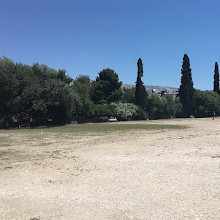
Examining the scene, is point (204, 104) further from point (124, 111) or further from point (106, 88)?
point (124, 111)

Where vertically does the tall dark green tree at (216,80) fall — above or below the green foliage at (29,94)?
above

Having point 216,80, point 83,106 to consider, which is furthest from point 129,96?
point 216,80

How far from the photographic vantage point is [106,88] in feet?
193

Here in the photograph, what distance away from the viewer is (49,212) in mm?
5977

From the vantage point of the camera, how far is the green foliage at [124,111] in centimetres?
5034

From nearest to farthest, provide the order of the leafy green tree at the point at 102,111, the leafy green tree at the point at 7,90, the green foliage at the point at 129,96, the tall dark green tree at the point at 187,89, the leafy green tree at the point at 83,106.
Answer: the leafy green tree at the point at 7,90
the leafy green tree at the point at 83,106
the leafy green tree at the point at 102,111
the green foliage at the point at 129,96
the tall dark green tree at the point at 187,89

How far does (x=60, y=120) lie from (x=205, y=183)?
3580 centimetres

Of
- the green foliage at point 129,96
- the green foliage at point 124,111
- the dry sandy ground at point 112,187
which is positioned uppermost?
the green foliage at point 129,96

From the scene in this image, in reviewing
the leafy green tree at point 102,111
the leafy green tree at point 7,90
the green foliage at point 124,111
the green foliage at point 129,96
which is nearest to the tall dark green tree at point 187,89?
the green foliage at point 129,96

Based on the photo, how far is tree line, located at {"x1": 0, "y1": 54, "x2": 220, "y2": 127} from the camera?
1398 inches

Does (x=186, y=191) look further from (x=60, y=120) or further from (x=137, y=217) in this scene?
(x=60, y=120)

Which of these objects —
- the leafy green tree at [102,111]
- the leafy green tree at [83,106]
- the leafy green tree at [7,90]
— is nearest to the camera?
the leafy green tree at [7,90]

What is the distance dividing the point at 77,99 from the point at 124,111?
13234mm

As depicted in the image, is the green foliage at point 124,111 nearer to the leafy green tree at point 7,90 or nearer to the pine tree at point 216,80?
the leafy green tree at point 7,90
